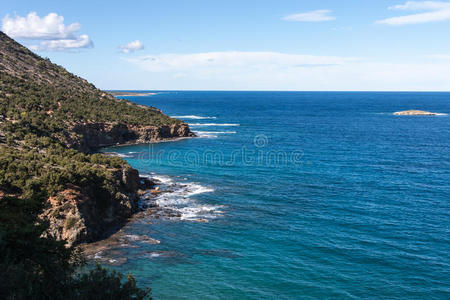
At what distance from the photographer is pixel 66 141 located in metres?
82.9

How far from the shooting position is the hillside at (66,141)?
4228 centimetres

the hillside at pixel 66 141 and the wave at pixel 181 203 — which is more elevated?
the hillside at pixel 66 141

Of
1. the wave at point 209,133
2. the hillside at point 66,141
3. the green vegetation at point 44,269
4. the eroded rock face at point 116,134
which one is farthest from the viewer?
the wave at point 209,133

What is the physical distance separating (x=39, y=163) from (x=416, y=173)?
66329 millimetres

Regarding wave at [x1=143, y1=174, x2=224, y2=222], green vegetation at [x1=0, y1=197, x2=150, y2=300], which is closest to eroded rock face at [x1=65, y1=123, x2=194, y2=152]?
wave at [x1=143, y1=174, x2=224, y2=222]

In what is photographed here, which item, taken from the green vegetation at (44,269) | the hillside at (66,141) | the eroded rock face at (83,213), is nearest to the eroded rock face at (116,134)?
the hillside at (66,141)

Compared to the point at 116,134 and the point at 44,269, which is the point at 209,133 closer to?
the point at 116,134

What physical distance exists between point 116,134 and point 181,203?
195 feet

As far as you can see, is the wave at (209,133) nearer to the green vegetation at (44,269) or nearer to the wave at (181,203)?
the wave at (181,203)

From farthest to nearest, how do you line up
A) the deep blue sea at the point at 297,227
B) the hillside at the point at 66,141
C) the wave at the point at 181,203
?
the wave at the point at 181,203, the hillside at the point at 66,141, the deep blue sea at the point at 297,227

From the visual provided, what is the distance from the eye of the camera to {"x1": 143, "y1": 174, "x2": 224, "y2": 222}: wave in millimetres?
50125

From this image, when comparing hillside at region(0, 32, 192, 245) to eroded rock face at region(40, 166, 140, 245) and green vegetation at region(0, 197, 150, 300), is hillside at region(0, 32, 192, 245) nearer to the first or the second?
eroded rock face at region(40, 166, 140, 245)

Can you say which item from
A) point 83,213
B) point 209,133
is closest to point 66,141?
point 83,213

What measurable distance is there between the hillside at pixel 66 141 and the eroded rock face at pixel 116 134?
28 centimetres
